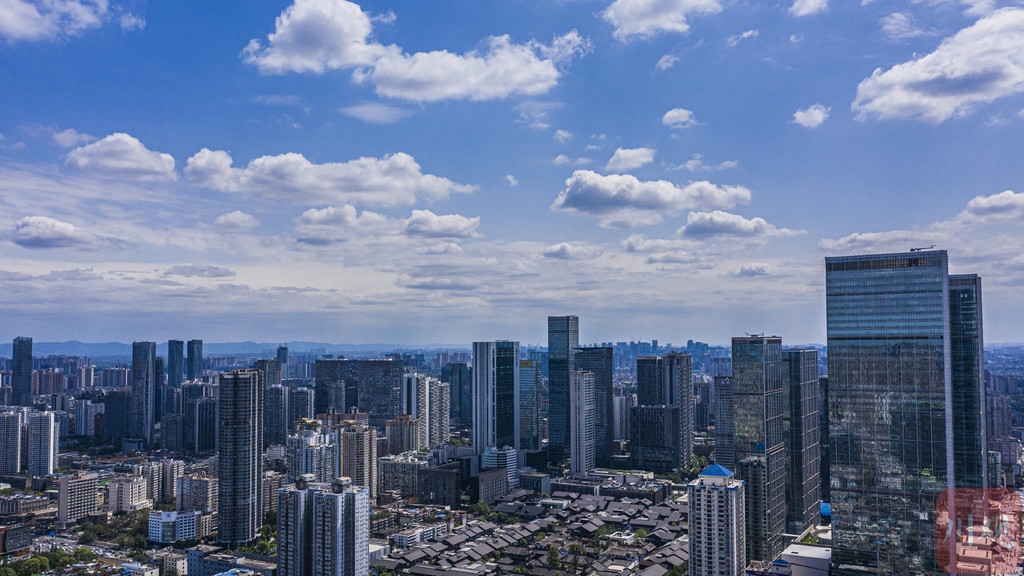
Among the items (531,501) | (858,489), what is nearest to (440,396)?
(531,501)

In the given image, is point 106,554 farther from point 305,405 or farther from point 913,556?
point 305,405

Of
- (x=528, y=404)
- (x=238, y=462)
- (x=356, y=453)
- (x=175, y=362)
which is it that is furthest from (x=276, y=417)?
(x=175, y=362)

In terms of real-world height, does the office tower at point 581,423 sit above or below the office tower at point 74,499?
above

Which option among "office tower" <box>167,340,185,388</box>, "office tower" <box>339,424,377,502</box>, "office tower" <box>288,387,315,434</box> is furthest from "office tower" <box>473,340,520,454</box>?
"office tower" <box>167,340,185,388</box>

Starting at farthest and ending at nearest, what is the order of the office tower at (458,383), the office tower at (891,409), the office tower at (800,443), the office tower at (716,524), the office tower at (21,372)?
the office tower at (458,383)
the office tower at (21,372)
the office tower at (800,443)
the office tower at (716,524)
the office tower at (891,409)

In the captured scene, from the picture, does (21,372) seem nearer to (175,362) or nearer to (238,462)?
(175,362)

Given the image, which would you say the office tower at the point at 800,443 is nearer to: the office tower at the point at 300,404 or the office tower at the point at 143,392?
the office tower at the point at 300,404

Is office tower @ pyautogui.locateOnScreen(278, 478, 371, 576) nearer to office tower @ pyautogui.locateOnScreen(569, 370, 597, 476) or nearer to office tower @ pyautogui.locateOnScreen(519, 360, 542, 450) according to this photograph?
office tower @ pyautogui.locateOnScreen(569, 370, 597, 476)

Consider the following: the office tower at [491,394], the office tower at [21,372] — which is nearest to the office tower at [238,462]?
the office tower at [491,394]
